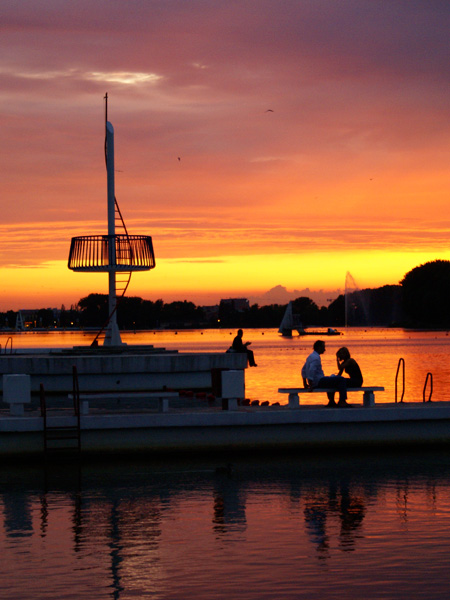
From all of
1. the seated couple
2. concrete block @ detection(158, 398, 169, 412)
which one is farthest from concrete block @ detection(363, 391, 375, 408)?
concrete block @ detection(158, 398, 169, 412)

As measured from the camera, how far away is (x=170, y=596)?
12.8 meters

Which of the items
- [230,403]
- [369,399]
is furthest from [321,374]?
[230,403]

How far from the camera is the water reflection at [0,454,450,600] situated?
13.8 m

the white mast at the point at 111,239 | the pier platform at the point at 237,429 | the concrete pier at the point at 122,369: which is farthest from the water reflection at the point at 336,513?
the white mast at the point at 111,239

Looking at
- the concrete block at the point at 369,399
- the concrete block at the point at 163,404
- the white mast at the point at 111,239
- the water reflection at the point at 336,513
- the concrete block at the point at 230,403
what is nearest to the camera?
the water reflection at the point at 336,513

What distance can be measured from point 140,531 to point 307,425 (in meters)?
7.96

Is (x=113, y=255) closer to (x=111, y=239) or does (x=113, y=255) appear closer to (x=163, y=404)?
(x=111, y=239)

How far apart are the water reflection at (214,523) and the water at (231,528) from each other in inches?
1.2

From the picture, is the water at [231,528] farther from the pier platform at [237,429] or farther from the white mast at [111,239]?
the white mast at [111,239]

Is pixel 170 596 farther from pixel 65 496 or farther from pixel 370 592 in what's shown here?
pixel 65 496

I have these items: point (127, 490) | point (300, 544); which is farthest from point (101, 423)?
point (300, 544)

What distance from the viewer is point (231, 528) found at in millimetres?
16828

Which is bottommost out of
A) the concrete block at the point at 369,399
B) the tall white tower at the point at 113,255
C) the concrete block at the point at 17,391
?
the concrete block at the point at 369,399

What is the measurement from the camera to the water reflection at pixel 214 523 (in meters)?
13.8
